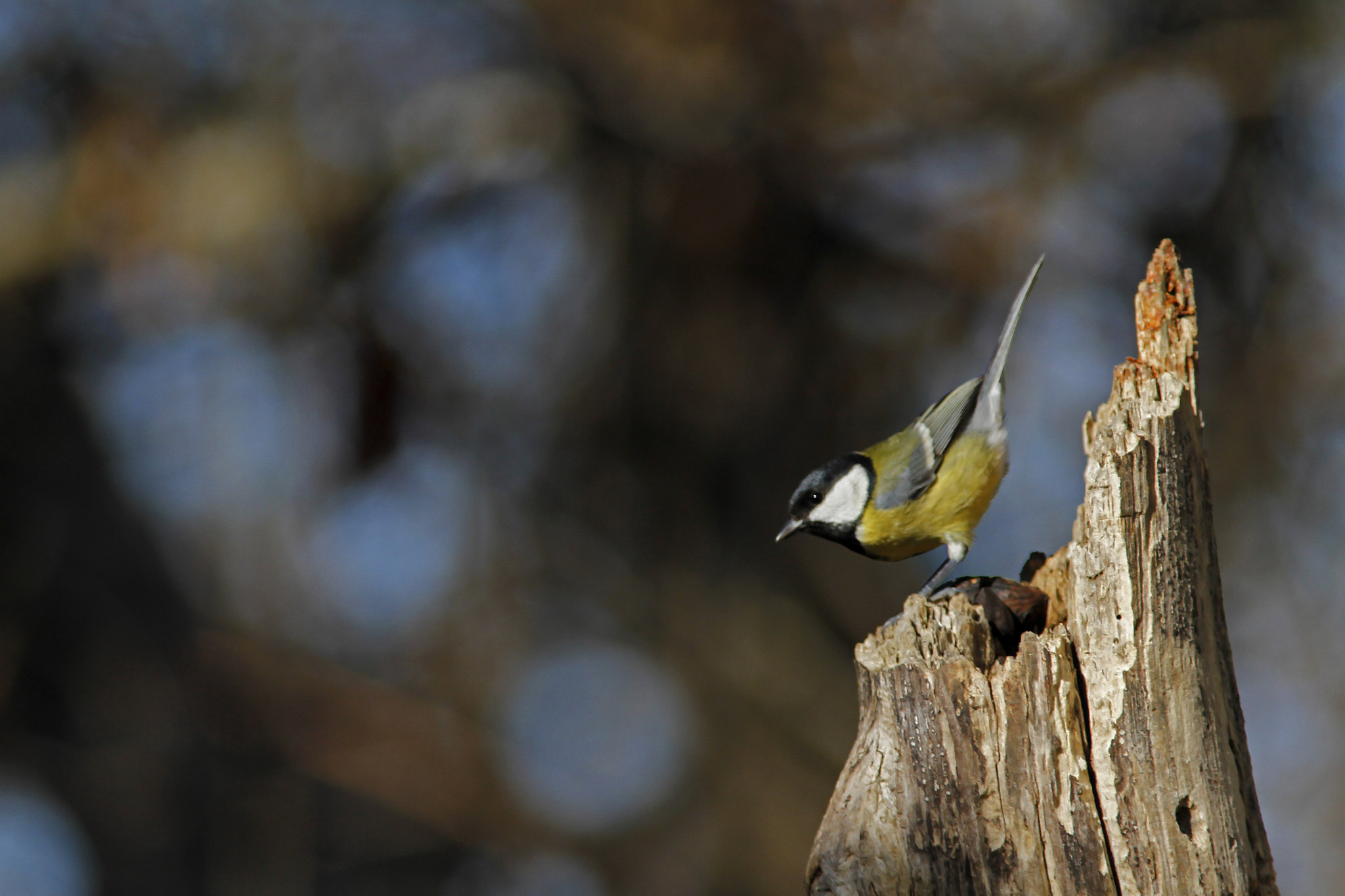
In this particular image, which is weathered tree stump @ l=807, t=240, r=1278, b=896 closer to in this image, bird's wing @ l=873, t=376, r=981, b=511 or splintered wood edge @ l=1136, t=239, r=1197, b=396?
splintered wood edge @ l=1136, t=239, r=1197, b=396

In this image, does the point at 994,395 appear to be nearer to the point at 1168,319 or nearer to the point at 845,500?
the point at 845,500

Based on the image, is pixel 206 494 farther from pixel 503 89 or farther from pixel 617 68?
pixel 617 68

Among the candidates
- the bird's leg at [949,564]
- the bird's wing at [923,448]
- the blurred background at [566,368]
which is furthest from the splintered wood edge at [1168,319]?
the blurred background at [566,368]

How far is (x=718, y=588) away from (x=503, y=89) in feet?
8.69

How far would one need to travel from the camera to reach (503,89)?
4793mm

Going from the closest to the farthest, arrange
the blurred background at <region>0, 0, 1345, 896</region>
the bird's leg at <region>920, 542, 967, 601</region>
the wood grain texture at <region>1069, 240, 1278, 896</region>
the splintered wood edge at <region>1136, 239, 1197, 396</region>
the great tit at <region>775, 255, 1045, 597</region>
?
the wood grain texture at <region>1069, 240, 1278, 896</region> < the splintered wood edge at <region>1136, 239, 1197, 396</region> < the bird's leg at <region>920, 542, 967, 601</region> < the great tit at <region>775, 255, 1045, 597</region> < the blurred background at <region>0, 0, 1345, 896</region>

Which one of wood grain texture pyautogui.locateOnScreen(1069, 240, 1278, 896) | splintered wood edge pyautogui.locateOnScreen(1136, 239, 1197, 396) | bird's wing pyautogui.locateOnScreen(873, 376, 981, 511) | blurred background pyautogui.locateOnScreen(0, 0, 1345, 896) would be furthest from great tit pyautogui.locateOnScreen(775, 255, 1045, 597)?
blurred background pyautogui.locateOnScreen(0, 0, 1345, 896)

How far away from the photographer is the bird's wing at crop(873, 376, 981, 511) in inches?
94.4

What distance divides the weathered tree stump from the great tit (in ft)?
2.89

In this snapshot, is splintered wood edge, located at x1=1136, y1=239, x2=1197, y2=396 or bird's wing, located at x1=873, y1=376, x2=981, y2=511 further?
bird's wing, located at x1=873, y1=376, x2=981, y2=511

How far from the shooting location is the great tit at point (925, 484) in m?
2.39

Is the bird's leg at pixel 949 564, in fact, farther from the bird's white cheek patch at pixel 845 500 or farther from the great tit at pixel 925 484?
the bird's white cheek patch at pixel 845 500

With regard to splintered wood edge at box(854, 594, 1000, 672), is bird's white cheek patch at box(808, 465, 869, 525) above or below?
above

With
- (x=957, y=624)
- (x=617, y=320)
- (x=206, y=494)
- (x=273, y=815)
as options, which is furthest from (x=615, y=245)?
(x=957, y=624)
